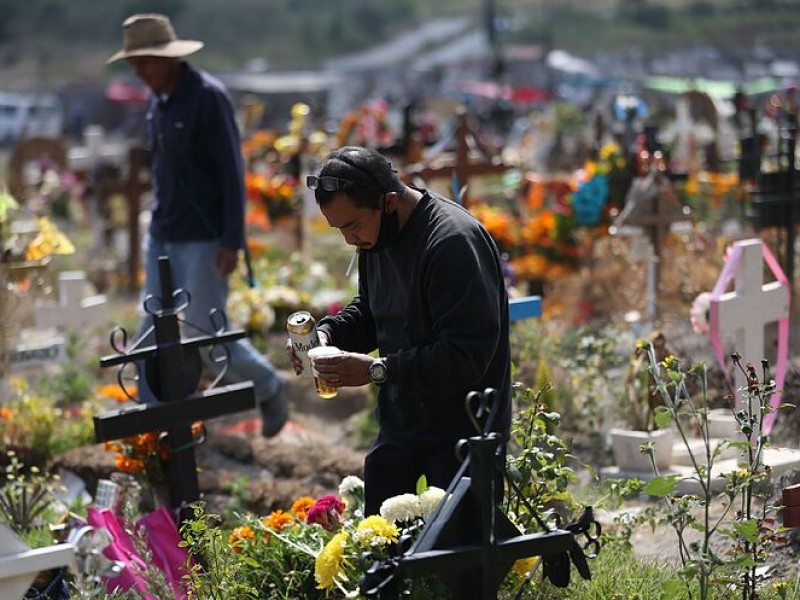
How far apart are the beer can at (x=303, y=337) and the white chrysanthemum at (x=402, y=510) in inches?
20.9

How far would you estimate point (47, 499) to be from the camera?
6.31 metres

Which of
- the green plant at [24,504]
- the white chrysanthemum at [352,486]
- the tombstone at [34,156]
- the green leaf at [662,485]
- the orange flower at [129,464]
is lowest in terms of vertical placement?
the tombstone at [34,156]

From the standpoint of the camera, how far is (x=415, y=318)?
4195 millimetres

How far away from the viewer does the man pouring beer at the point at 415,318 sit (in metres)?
3.99

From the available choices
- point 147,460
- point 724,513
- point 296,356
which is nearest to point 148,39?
point 147,460

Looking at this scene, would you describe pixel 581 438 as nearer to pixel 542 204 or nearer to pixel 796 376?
pixel 796 376

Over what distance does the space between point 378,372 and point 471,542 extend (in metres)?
0.58

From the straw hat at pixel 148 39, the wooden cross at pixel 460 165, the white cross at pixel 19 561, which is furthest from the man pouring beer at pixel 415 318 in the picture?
the wooden cross at pixel 460 165

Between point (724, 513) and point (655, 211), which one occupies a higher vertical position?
point (724, 513)

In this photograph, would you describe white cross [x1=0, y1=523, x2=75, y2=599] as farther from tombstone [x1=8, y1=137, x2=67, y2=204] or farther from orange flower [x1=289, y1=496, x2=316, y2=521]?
tombstone [x1=8, y1=137, x2=67, y2=204]

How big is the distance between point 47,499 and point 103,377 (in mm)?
3297

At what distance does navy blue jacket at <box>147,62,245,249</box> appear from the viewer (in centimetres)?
699

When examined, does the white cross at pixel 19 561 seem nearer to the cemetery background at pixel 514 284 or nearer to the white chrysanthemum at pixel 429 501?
the white chrysanthemum at pixel 429 501

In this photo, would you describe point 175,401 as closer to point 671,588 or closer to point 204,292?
point 204,292
